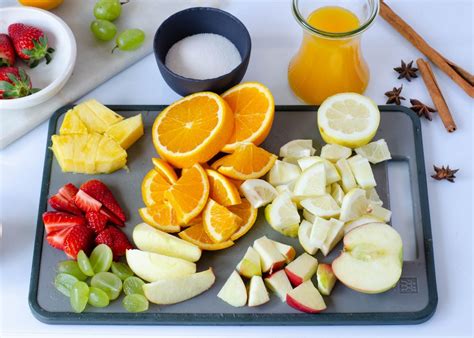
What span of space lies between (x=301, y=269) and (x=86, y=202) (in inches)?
25.1

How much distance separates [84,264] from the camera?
2.00 meters

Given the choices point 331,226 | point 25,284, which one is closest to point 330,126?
point 331,226

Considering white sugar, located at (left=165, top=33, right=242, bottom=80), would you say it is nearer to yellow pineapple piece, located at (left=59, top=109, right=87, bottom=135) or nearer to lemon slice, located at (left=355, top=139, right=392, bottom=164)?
yellow pineapple piece, located at (left=59, top=109, right=87, bottom=135)

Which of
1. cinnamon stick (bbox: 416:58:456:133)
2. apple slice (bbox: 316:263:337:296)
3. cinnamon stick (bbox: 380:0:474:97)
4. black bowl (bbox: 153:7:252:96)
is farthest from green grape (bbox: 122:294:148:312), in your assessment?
cinnamon stick (bbox: 380:0:474:97)

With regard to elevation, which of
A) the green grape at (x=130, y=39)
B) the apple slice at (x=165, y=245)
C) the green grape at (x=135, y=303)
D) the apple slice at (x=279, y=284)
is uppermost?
the green grape at (x=130, y=39)

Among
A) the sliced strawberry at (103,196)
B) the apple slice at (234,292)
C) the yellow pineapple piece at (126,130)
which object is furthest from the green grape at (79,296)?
the yellow pineapple piece at (126,130)

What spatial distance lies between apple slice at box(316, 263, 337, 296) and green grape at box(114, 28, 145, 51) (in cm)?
96

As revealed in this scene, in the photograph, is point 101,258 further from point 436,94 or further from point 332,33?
point 436,94

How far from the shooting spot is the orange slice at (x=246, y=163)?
2121 mm

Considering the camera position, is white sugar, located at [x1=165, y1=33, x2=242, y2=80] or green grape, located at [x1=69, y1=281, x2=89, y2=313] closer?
green grape, located at [x1=69, y1=281, x2=89, y2=313]

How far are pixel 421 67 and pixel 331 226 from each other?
2.33ft

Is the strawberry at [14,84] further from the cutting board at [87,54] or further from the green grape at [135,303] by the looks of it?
the green grape at [135,303]

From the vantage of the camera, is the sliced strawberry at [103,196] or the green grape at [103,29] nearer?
the sliced strawberry at [103,196]

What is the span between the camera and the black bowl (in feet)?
7.18
